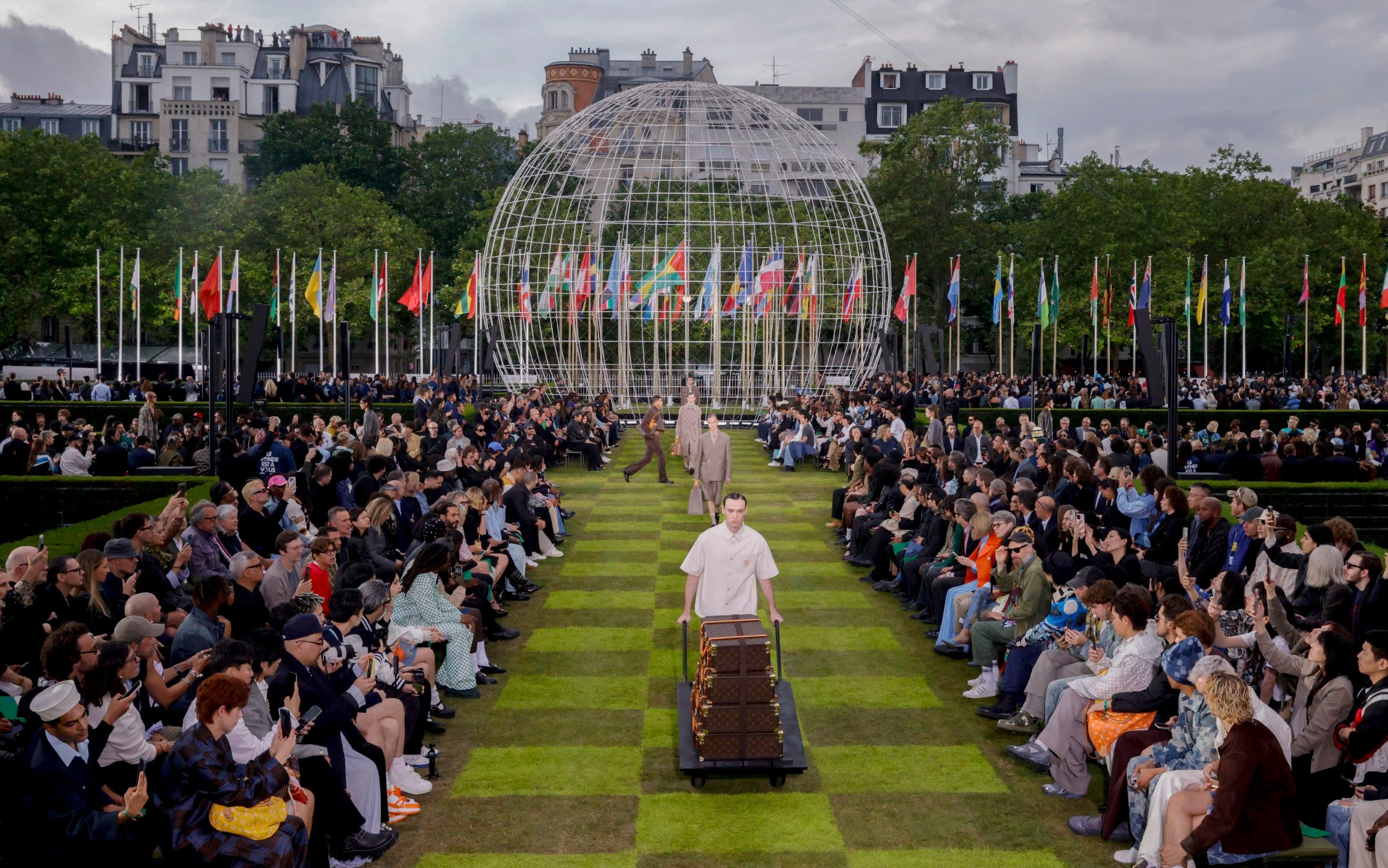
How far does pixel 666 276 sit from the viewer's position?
34812 mm

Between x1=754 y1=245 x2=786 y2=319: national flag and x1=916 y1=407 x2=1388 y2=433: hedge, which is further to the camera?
x1=754 y1=245 x2=786 y2=319: national flag

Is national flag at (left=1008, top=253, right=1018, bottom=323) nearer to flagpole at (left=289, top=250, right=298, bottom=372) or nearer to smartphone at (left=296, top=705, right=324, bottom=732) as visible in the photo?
flagpole at (left=289, top=250, right=298, bottom=372)

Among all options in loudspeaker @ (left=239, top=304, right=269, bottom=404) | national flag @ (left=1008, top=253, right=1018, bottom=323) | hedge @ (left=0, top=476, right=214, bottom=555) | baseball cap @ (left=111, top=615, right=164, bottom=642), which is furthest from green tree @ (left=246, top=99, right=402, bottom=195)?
baseball cap @ (left=111, top=615, right=164, bottom=642)

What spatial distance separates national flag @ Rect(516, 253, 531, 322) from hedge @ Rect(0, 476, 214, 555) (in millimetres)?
18451

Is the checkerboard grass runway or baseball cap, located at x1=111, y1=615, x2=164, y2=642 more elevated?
baseball cap, located at x1=111, y1=615, x2=164, y2=642

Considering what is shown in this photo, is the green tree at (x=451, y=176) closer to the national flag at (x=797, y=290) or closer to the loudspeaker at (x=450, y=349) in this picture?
the national flag at (x=797, y=290)

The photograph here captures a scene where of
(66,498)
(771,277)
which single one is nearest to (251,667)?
(66,498)

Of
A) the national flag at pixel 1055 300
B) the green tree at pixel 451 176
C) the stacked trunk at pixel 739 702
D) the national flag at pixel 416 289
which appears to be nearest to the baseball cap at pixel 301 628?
the stacked trunk at pixel 739 702

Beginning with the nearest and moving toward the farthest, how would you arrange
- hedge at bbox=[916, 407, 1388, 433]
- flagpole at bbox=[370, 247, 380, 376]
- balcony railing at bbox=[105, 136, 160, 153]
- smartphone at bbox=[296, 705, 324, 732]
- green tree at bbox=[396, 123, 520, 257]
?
smartphone at bbox=[296, 705, 324, 732], hedge at bbox=[916, 407, 1388, 433], flagpole at bbox=[370, 247, 380, 376], green tree at bbox=[396, 123, 520, 257], balcony railing at bbox=[105, 136, 160, 153]

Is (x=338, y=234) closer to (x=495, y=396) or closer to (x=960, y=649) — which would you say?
(x=495, y=396)

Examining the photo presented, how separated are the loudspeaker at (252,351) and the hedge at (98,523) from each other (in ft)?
7.54

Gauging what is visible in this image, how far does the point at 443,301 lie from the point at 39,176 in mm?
18285

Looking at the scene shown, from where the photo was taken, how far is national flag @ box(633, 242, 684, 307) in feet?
110

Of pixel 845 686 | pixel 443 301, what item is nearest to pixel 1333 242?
pixel 443 301
